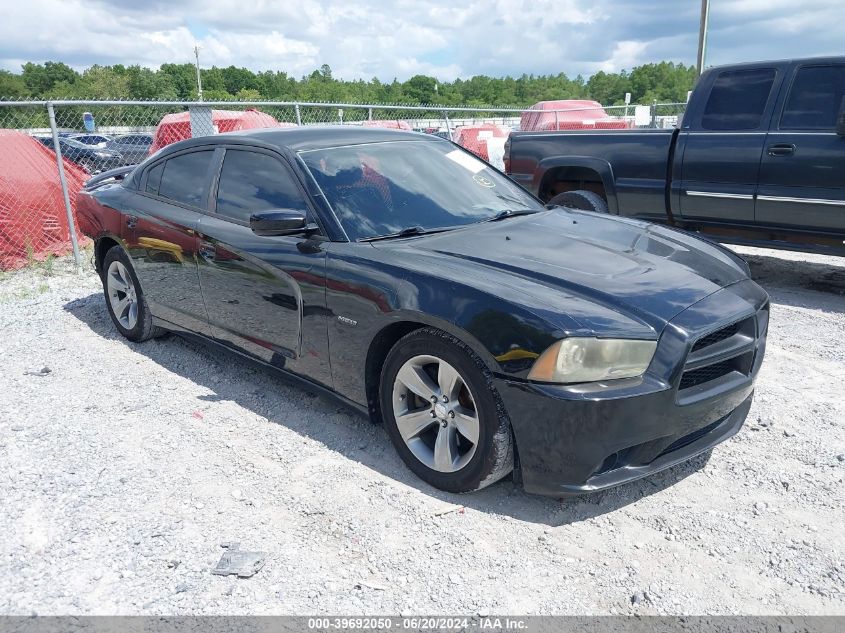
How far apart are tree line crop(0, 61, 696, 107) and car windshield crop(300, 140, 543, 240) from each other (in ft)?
288

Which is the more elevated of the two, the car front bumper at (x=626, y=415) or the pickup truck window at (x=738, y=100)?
the pickup truck window at (x=738, y=100)

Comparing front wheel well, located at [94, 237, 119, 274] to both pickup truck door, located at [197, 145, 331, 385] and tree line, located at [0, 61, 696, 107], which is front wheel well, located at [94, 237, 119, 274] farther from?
tree line, located at [0, 61, 696, 107]

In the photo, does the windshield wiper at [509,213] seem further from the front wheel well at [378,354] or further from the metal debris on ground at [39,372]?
the metal debris on ground at [39,372]

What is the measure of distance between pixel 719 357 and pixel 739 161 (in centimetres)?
415

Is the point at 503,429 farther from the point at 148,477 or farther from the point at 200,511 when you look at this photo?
the point at 148,477

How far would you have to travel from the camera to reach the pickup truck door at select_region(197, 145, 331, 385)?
3.60 meters

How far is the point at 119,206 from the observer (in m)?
5.11

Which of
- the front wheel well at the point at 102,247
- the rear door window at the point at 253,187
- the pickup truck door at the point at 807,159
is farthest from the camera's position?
the pickup truck door at the point at 807,159

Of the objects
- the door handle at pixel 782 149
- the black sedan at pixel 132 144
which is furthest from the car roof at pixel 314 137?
the black sedan at pixel 132 144

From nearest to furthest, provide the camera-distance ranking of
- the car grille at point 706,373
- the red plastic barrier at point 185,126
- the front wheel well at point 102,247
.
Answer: the car grille at point 706,373, the front wheel well at point 102,247, the red plastic barrier at point 185,126

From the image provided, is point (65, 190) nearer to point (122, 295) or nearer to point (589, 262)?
point (122, 295)

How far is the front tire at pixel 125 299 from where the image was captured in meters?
5.16

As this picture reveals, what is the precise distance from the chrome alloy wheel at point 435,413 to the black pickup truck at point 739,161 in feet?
13.8

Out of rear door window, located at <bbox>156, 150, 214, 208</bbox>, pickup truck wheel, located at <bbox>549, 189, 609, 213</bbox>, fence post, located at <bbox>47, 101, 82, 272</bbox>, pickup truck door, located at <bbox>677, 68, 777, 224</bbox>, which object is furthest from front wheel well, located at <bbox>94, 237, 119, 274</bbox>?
pickup truck door, located at <bbox>677, 68, 777, 224</bbox>
